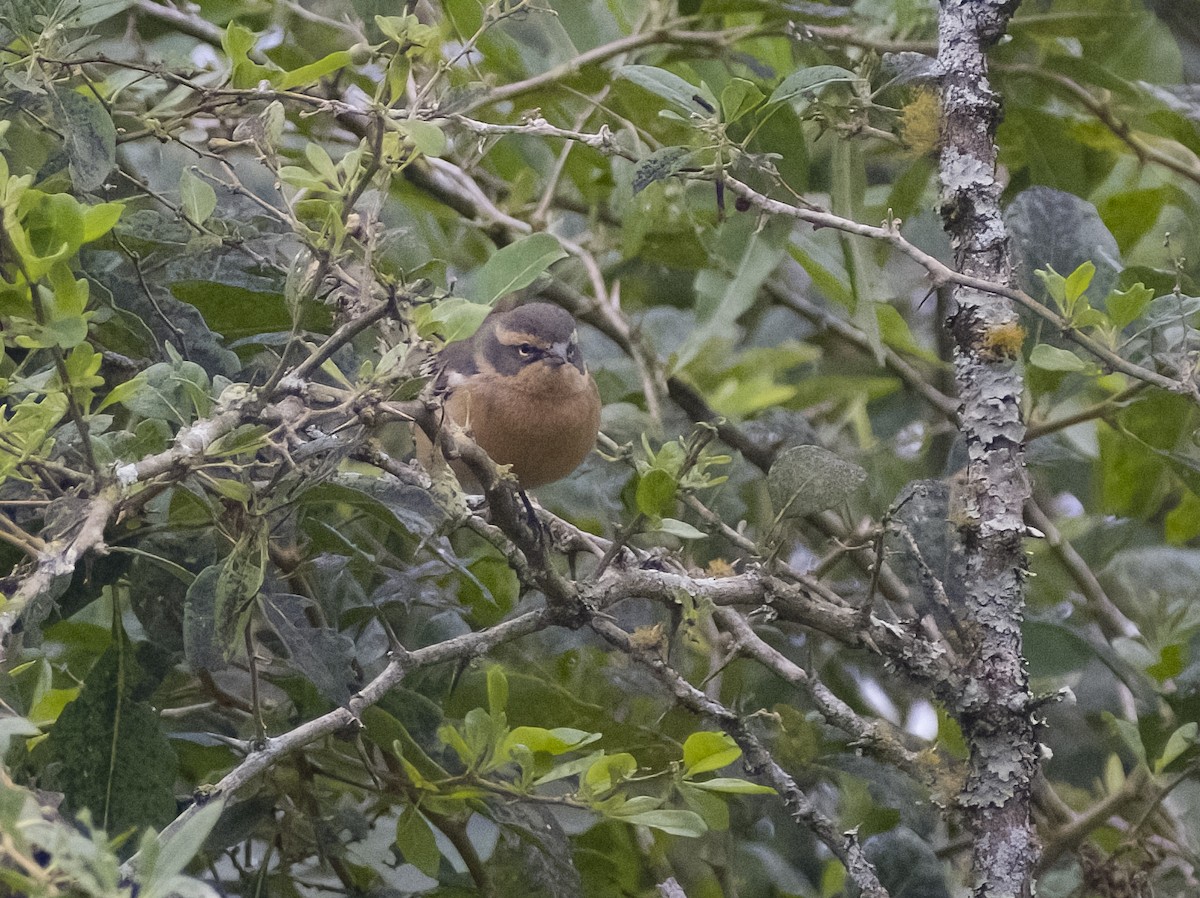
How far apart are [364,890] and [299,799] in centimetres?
32

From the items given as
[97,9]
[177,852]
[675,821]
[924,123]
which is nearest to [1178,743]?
[675,821]

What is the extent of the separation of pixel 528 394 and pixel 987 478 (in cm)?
167

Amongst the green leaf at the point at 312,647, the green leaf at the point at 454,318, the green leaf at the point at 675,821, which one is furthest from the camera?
the green leaf at the point at 312,647

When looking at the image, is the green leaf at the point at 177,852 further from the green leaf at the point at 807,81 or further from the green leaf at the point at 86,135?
the green leaf at the point at 807,81

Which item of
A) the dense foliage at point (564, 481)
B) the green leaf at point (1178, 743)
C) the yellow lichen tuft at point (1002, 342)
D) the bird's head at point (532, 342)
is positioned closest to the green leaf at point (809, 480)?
the dense foliage at point (564, 481)

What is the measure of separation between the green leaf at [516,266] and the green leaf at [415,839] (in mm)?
1005

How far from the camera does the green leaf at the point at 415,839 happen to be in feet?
7.95

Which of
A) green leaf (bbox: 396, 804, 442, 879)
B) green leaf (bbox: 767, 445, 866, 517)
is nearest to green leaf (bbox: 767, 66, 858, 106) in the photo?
green leaf (bbox: 767, 445, 866, 517)

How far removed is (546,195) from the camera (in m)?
3.75

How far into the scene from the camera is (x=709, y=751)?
2215 millimetres

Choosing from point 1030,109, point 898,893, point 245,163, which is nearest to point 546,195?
point 245,163

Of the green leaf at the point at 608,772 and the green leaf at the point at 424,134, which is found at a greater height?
the green leaf at the point at 424,134

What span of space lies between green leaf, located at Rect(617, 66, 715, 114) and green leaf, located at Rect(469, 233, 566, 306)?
0.59 m

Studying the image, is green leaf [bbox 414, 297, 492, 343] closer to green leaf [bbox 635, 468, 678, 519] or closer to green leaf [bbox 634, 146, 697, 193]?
green leaf [bbox 635, 468, 678, 519]
